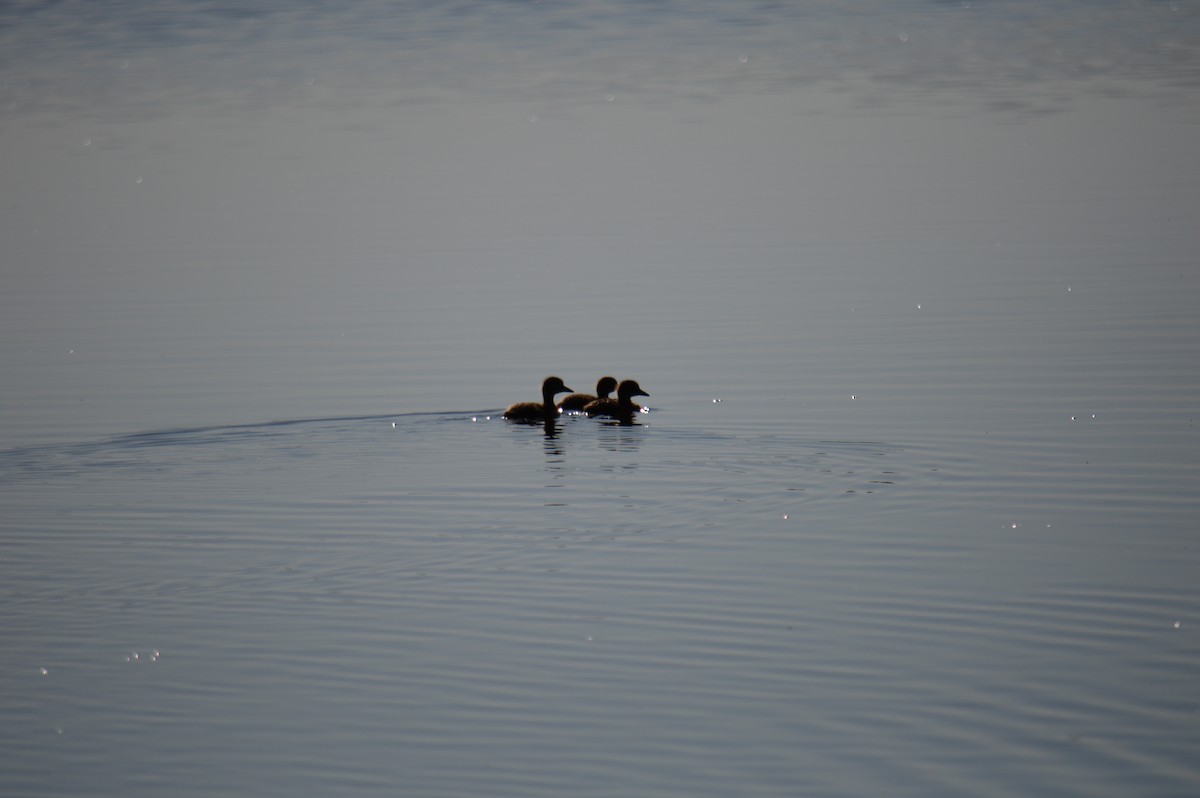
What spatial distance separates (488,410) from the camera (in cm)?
1373

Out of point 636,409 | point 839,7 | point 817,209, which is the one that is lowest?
point 636,409

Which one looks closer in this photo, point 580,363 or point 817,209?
point 580,363

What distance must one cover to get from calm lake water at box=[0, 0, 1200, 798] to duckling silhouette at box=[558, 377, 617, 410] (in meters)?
0.22

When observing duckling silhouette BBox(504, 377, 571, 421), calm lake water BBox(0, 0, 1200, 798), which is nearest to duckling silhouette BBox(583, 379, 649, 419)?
calm lake water BBox(0, 0, 1200, 798)

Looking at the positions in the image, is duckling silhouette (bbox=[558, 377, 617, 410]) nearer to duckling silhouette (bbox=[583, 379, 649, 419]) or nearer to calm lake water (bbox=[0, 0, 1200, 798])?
calm lake water (bbox=[0, 0, 1200, 798])

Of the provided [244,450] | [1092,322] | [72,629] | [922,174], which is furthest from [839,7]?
[72,629]

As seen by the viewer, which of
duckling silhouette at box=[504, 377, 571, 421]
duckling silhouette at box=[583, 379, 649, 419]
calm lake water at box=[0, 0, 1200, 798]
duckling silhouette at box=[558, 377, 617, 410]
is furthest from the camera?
duckling silhouette at box=[558, 377, 617, 410]

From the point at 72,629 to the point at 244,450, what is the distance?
389cm

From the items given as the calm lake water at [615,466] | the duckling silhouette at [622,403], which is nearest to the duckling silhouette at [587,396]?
the calm lake water at [615,466]

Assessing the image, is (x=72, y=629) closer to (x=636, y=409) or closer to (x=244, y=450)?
(x=244, y=450)

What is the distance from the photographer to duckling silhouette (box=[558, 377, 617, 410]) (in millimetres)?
14484

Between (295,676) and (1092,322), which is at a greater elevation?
(1092,322)

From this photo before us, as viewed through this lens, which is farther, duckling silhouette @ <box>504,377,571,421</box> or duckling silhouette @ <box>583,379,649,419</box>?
duckling silhouette @ <box>583,379,649,419</box>

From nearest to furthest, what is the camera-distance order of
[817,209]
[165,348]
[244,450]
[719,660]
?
[719,660] < [244,450] < [165,348] < [817,209]
